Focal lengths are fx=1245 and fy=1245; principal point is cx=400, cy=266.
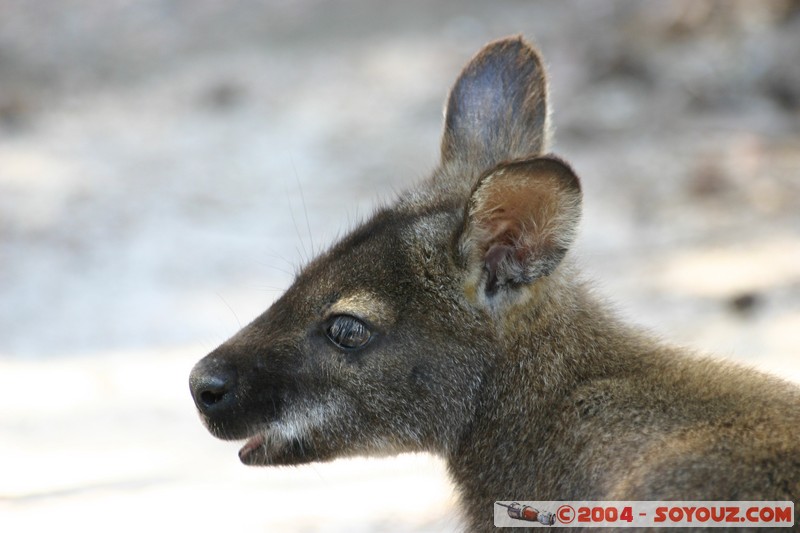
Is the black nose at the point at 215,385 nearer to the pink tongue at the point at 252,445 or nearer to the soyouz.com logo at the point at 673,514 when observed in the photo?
the pink tongue at the point at 252,445

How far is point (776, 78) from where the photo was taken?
1045 centimetres

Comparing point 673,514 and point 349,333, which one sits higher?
point 349,333

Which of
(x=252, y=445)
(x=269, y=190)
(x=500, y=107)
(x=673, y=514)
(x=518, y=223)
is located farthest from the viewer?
(x=269, y=190)

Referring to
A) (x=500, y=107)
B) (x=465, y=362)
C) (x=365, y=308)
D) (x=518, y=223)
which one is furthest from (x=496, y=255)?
(x=500, y=107)

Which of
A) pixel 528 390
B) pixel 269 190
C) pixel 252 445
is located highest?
pixel 269 190

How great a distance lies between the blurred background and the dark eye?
0.67 meters

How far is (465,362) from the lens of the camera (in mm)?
4277

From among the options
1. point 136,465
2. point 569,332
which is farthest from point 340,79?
point 569,332

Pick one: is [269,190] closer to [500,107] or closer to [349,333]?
[500,107]

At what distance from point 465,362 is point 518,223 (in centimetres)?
52

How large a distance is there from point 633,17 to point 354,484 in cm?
704

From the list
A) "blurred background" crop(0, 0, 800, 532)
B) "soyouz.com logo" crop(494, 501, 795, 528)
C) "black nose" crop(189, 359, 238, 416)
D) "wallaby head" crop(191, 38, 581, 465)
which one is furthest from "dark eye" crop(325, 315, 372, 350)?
"soyouz.com logo" crop(494, 501, 795, 528)

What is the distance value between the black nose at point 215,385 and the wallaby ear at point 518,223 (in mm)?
909

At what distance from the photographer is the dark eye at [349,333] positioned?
4309mm
